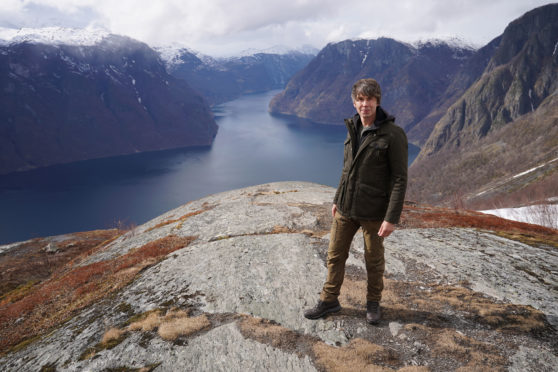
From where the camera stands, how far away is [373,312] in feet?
25.0

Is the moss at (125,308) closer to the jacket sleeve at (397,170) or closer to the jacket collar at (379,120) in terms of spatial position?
the jacket sleeve at (397,170)

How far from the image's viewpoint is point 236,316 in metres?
8.23

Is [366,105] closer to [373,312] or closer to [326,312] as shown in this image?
[373,312]

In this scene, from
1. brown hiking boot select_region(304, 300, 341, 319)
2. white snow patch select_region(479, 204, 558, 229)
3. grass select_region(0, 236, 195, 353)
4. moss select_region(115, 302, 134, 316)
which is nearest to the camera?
brown hiking boot select_region(304, 300, 341, 319)

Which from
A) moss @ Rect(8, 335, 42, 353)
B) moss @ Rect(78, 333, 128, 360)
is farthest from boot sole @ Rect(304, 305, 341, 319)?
moss @ Rect(8, 335, 42, 353)

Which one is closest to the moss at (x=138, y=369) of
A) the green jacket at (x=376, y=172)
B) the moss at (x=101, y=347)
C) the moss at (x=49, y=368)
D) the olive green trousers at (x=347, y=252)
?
the moss at (x=101, y=347)

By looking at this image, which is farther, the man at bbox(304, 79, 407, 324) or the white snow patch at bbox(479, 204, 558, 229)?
the white snow patch at bbox(479, 204, 558, 229)

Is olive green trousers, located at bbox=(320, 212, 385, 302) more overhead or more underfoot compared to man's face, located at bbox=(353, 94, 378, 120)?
more underfoot

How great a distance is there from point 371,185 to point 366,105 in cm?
175

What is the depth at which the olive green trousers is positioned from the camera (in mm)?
7113

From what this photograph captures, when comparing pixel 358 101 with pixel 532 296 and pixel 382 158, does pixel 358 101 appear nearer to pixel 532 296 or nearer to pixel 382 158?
pixel 382 158

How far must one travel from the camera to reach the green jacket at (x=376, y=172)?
254 inches

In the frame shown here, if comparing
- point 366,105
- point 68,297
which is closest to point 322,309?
point 366,105

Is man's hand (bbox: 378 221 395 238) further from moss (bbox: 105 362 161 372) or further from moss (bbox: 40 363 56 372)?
moss (bbox: 40 363 56 372)
